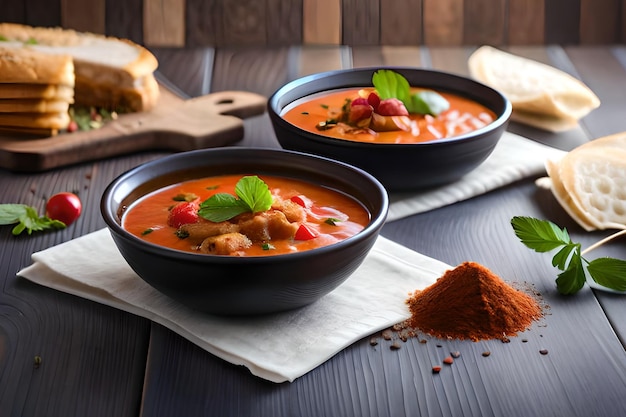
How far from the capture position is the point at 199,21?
4.98 meters

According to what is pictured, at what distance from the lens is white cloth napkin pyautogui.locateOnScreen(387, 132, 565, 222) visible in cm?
284

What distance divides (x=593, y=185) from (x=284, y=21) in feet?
8.74

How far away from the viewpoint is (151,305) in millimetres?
2162

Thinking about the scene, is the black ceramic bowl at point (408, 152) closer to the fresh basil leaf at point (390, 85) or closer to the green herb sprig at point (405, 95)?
the green herb sprig at point (405, 95)

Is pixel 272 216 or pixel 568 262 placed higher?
pixel 272 216

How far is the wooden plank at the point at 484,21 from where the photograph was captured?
16.7 ft

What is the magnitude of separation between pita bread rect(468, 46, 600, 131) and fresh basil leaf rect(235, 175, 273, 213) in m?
1.77

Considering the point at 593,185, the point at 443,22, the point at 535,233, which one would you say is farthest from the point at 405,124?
the point at 443,22

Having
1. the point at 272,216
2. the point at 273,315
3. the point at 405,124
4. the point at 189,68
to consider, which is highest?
the point at 272,216

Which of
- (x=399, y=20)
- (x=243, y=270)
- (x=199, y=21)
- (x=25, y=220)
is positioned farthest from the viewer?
(x=399, y=20)

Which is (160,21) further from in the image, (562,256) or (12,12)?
(562,256)

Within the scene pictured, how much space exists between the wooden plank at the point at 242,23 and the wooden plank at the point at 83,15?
2.09ft

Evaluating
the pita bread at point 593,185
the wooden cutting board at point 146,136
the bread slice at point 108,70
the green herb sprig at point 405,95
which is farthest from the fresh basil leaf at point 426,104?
the bread slice at point 108,70

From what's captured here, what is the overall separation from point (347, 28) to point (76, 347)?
133 inches
